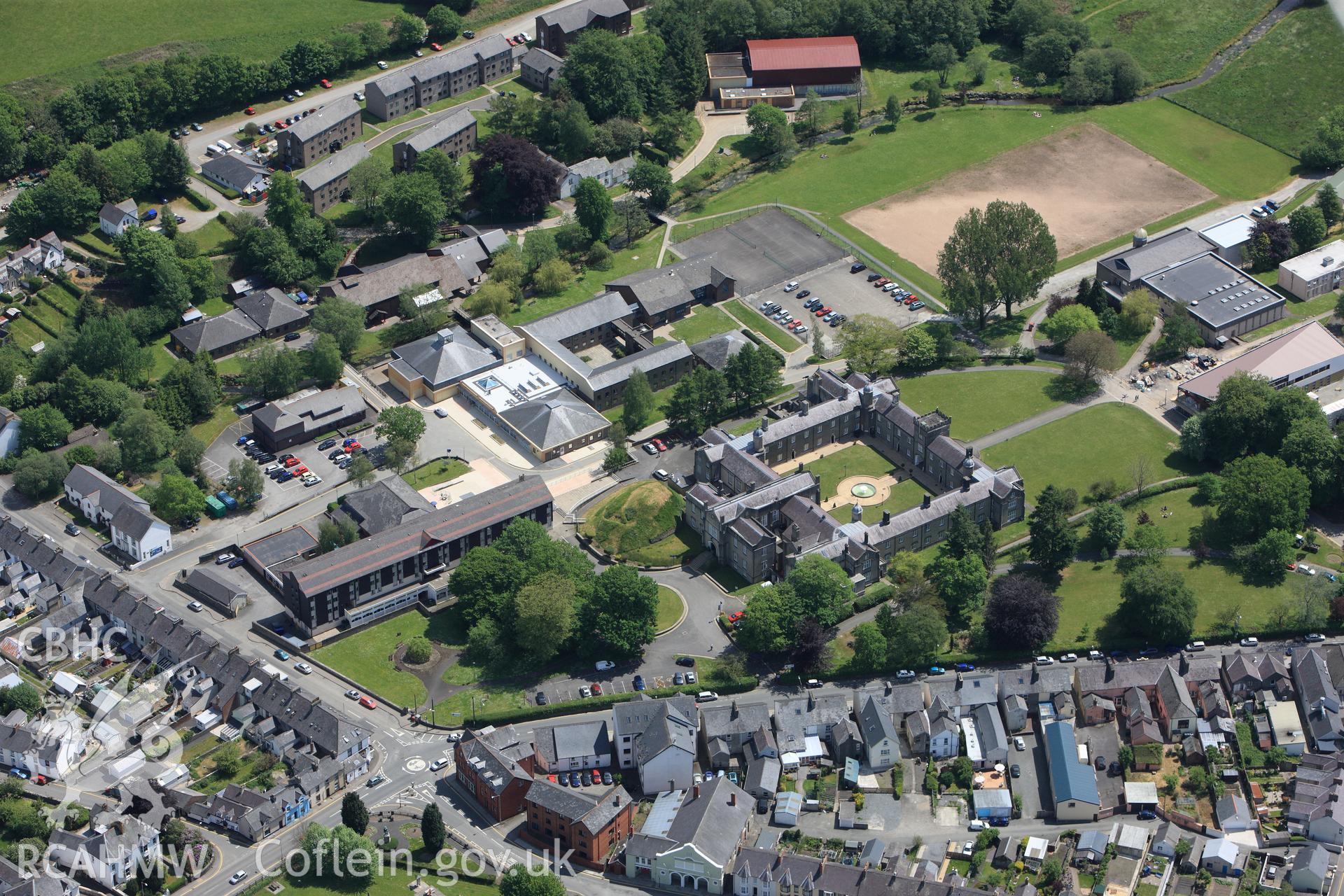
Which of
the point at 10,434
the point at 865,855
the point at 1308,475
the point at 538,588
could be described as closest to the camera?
the point at 865,855

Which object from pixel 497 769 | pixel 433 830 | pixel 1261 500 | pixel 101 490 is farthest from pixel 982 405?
pixel 101 490

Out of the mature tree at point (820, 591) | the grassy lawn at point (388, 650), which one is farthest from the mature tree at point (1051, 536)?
the grassy lawn at point (388, 650)

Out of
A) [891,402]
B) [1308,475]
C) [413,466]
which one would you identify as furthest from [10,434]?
[1308,475]

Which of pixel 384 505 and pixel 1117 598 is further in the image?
pixel 384 505

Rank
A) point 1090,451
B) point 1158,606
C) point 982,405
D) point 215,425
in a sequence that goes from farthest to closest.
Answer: point 982,405 → point 215,425 → point 1090,451 → point 1158,606

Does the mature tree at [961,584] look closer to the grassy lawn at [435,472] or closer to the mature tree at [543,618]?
the mature tree at [543,618]

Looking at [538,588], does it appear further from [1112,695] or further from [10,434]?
[10,434]

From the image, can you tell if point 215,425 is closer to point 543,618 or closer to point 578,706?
point 543,618
